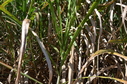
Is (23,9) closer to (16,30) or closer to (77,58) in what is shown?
(16,30)

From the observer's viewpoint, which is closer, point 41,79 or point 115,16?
point 41,79

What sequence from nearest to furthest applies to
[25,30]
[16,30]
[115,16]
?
1. [25,30]
2. [16,30]
3. [115,16]

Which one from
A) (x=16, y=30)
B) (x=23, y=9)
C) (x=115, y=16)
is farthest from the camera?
(x=115, y=16)

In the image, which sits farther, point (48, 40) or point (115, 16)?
point (115, 16)

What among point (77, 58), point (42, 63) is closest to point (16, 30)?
point (42, 63)

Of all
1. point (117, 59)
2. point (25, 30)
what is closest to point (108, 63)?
point (117, 59)

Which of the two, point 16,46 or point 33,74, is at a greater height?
point 16,46

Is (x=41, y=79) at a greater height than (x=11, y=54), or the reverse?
(x=11, y=54)

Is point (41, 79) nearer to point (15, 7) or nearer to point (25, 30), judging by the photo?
point (15, 7)

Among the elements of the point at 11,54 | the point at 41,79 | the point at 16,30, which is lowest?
the point at 41,79
